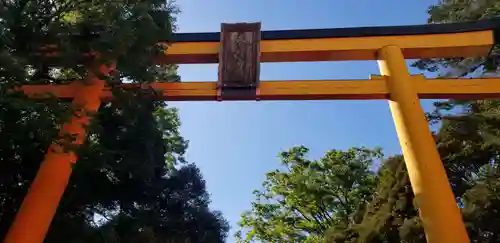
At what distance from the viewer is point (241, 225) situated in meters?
17.0

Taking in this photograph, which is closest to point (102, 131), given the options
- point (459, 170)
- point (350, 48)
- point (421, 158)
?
point (350, 48)

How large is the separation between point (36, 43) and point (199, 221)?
13.3 feet

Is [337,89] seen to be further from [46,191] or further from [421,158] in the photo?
[46,191]

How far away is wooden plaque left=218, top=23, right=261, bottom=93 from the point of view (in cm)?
629

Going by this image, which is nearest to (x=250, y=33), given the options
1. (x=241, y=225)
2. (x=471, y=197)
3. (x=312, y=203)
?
(x=471, y=197)

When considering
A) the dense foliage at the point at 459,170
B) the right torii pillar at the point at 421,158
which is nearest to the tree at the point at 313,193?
the dense foliage at the point at 459,170

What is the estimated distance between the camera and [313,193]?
14461 millimetres

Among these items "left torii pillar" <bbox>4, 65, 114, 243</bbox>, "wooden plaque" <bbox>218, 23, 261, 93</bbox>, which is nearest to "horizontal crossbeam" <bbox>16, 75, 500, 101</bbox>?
"wooden plaque" <bbox>218, 23, 261, 93</bbox>

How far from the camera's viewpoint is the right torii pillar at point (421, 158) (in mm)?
4918

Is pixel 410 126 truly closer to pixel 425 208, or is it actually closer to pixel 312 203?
pixel 425 208

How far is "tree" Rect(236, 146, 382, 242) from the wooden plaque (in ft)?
27.4

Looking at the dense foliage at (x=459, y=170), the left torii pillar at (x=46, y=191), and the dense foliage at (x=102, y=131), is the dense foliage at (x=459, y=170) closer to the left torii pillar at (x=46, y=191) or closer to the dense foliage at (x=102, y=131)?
the dense foliage at (x=102, y=131)

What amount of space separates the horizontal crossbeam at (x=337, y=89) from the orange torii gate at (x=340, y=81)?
13mm

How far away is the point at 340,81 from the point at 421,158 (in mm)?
1559
